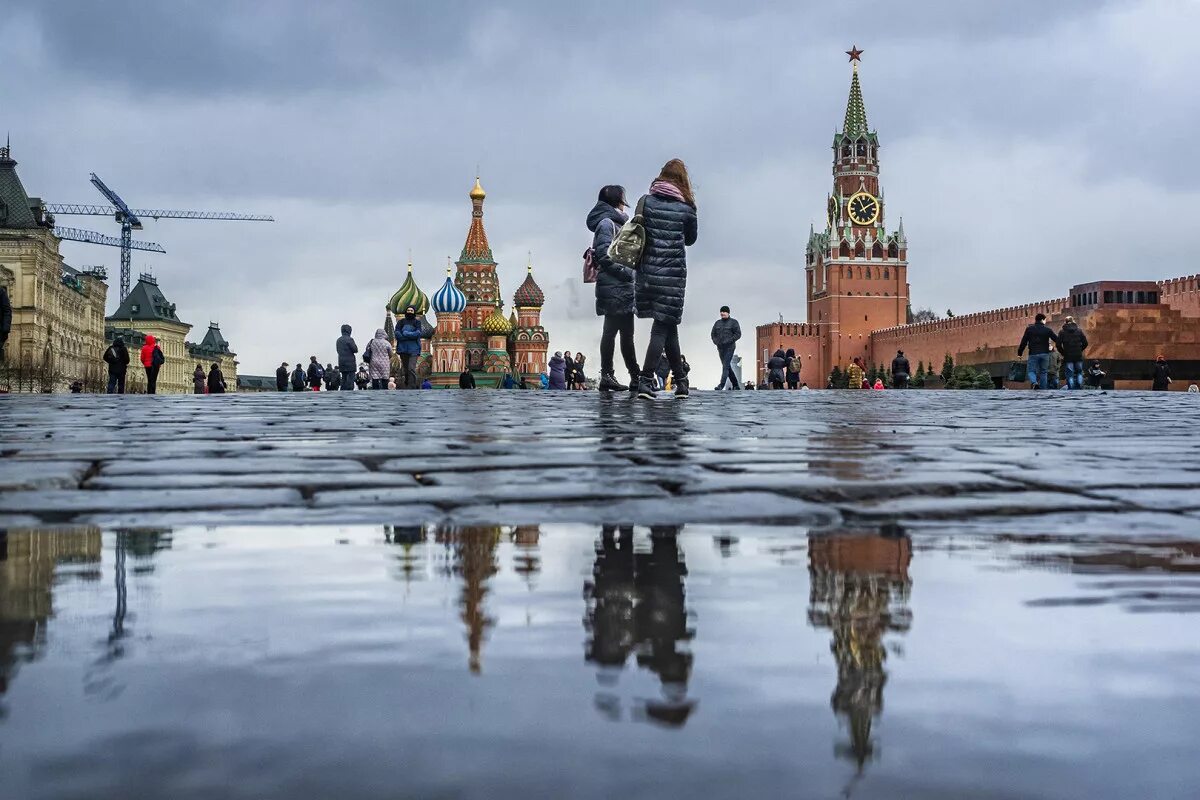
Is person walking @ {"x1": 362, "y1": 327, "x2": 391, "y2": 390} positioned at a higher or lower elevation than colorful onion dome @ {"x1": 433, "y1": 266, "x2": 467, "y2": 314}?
lower

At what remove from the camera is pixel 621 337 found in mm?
11555

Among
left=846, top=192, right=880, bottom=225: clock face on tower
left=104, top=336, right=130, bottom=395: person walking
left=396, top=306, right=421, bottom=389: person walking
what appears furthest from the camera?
left=846, top=192, right=880, bottom=225: clock face on tower

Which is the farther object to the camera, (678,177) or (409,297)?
(409,297)

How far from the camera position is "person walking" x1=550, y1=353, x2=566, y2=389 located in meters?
28.4

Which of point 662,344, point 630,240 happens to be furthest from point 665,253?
point 662,344

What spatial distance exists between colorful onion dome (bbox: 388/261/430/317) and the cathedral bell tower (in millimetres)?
31654

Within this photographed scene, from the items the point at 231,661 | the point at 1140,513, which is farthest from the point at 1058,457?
the point at 231,661

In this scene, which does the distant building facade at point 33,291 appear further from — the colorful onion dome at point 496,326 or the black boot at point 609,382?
the black boot at point 609,382

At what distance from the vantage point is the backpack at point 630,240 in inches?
379

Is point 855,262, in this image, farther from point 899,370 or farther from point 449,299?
point 899,370

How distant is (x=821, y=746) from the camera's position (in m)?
0.99

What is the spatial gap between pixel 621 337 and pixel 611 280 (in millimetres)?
607

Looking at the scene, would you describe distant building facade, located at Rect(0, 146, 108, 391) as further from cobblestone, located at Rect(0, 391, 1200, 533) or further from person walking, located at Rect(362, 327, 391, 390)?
cobblestone, located at Rect(0, 391, 1200, 533)

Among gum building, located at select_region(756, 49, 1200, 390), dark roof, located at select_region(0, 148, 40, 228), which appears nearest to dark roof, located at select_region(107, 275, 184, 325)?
dark roof, located at select_region(0, 148, 40, 228)
